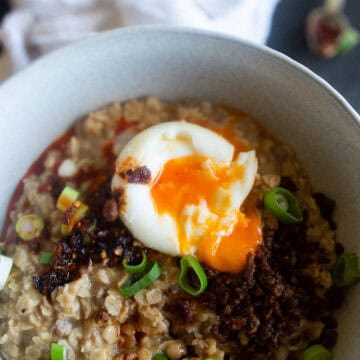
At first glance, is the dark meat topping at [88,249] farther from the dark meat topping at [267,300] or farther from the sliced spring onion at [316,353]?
the sliced spring onion at [316,353]

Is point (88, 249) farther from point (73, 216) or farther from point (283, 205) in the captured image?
point (283, 205)

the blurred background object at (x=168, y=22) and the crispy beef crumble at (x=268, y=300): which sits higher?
the blurred background object at (x=168, y=22)

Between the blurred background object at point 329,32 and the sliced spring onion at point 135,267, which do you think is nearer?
the sliced spring onion at point 135,267

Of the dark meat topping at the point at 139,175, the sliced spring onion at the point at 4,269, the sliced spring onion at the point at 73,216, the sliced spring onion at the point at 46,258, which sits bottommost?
the sliced spring onion at the point at 4,269

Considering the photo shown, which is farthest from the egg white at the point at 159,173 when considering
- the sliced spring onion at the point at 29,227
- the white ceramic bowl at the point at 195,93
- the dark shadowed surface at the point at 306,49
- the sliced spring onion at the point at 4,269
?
the dark shadowed surface at the point at 306,49

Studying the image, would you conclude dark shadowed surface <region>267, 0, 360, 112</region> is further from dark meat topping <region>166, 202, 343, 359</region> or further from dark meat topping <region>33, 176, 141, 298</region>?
dark meat topping <region>33, 176, 141, 298</region>

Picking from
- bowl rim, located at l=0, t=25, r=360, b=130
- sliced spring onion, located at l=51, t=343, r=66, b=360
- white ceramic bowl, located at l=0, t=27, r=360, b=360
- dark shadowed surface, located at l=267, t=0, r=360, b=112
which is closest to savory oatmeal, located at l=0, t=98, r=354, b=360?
sliced spring onion, located at l=51, t=343, r=66, b=360

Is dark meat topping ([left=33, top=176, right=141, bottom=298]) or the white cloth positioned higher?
the white cloth
